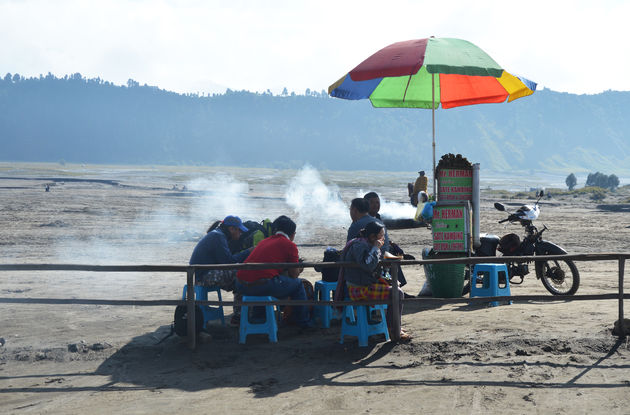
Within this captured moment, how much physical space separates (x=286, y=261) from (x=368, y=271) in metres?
0.95

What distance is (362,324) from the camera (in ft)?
19.8

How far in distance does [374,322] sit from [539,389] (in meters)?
1.83

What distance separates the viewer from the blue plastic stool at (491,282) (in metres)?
7.54

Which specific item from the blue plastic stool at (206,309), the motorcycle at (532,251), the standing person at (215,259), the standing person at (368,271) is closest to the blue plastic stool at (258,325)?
the standing person at (215,259)

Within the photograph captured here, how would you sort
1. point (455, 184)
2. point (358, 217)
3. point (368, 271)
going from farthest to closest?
1. point (455, 184)
2. point (358, 217)
3. point (368, 271)

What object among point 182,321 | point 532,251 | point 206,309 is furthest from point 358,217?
point 532,251

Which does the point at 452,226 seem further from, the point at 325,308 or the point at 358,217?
→ the point at 325,308

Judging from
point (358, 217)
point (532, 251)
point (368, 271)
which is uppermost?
point (358, 217)

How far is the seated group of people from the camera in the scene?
5992 mm

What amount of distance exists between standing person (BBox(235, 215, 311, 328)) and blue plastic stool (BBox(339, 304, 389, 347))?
0.55 m

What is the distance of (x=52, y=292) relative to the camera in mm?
9508

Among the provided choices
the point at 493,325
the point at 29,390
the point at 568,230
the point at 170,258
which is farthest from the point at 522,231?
the point at 29,390

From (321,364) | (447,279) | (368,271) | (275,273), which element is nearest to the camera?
(321,364)

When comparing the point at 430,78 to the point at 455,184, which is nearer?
the point at 455,184
